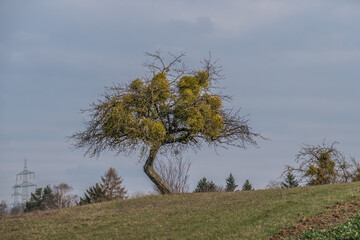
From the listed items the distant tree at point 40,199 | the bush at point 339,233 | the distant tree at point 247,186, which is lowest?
the bush at point 339,233

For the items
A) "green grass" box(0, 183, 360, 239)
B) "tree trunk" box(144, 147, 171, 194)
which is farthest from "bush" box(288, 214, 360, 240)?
"tree trunk" box(144, 147, 171, 194)

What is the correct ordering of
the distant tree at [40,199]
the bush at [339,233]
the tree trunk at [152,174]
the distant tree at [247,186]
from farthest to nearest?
1. the distant tree at [40,199]
2. the distant tree at [247,186]
3. the tree trunk at [152,174]
4. the bush at [339,233]

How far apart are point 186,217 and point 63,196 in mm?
50660

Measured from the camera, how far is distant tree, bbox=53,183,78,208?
203 ft

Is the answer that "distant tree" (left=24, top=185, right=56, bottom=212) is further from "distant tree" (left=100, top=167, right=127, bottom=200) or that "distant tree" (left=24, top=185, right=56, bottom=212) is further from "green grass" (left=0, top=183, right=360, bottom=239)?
"green grass" (left=0, top=183, right=360, bottom=239)

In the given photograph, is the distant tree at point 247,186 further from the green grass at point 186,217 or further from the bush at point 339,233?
the bush at point 339,233

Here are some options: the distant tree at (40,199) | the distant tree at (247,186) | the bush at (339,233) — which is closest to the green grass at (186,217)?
the bush at (339,233)

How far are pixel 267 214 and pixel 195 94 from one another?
1180 cm

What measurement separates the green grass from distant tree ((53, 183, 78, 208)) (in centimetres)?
3925

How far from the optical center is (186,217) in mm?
17828

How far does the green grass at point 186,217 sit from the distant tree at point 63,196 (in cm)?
3925

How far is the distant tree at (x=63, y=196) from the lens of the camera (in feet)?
203

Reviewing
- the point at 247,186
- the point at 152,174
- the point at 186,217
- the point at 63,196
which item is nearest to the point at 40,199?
the point at 63,196

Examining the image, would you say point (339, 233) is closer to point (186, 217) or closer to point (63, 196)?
point (186, 217)
